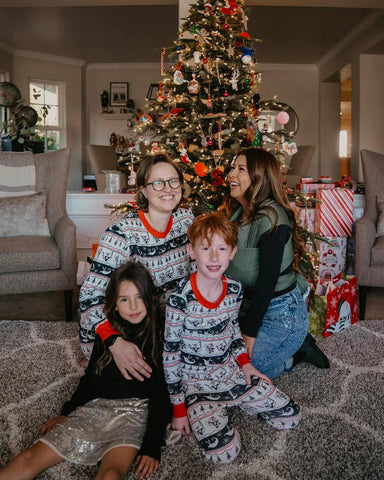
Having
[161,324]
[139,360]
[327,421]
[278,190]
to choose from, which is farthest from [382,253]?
[139,360]

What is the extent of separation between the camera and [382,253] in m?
2.76

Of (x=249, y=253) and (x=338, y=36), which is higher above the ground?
(x=338, y=36)

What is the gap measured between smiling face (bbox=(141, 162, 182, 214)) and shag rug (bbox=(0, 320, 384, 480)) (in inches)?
33.8

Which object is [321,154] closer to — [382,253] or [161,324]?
[382,253]

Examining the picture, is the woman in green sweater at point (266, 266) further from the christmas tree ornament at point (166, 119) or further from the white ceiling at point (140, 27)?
the white ceiling at point (140, 27)

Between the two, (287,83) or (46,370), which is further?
(287,83)

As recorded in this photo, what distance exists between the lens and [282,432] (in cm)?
147

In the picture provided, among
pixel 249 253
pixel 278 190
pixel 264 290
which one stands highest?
pixel 278 190

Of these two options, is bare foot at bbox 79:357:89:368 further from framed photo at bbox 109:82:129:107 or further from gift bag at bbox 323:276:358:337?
framed photo at bbox 109:82:129:107

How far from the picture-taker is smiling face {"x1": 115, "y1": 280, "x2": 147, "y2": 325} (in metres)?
1.52

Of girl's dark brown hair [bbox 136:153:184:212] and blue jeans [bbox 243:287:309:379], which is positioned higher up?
girl's dark brown hair [bbox 136:153:184:212]

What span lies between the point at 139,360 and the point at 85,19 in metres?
5.80

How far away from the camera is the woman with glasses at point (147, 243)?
5.51ft

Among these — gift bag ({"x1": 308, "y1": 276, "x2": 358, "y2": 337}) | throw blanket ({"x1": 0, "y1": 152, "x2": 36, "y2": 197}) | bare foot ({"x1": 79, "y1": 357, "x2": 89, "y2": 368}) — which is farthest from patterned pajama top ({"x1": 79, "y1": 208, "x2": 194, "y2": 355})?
throw blanket ({"x1": 0, "y1": 152, "x2": 36, "y2": 197})
